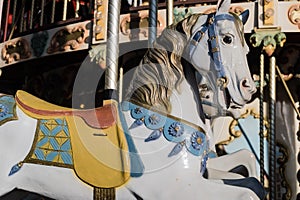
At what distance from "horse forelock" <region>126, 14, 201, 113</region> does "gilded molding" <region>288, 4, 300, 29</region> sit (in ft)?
6.55

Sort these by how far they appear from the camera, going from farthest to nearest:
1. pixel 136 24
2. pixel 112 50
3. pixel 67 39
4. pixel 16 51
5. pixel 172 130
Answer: pixel 16 51, pixel 67 39, pixel 136 24, pixel 112 50, pixel 172 130

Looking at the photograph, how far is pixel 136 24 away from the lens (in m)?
5.30

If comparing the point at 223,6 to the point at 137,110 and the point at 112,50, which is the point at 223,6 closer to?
the point at 137,110

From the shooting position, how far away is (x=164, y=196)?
118 inches

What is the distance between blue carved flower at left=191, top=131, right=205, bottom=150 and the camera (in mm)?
3090

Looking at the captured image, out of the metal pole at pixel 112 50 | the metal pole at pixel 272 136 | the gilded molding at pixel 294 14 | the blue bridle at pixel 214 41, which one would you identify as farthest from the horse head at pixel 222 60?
the gilded molding at pixel 294 14

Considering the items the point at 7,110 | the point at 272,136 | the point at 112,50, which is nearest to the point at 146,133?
the point at 7,110

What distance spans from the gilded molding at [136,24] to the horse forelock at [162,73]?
2.05 m

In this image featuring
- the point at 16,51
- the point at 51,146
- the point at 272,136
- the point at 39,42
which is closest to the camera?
the point at 51,146

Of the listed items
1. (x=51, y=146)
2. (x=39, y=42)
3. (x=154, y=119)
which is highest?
(x=39, y=42)

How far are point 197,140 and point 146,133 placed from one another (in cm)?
26

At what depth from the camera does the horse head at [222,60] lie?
10.3 feet

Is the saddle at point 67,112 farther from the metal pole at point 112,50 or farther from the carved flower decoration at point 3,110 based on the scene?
the metal pole at point 112,50

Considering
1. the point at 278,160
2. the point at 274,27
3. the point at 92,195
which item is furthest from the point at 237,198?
the point at 278,160
